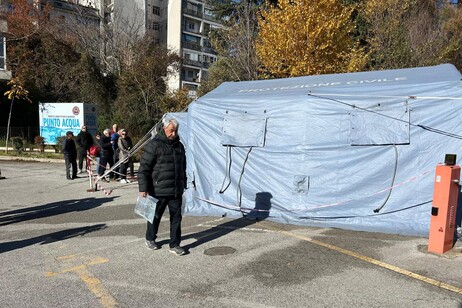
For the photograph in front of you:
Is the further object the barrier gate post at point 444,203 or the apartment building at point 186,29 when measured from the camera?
the apartment building at point 186,29

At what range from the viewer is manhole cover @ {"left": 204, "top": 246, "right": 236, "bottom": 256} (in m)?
5.23

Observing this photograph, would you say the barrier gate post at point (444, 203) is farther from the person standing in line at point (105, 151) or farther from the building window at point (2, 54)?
the building window at point (2, 54)

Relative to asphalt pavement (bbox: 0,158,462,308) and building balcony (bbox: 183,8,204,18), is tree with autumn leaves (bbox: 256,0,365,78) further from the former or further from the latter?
building balcony (bbox: 183,8,204,18)

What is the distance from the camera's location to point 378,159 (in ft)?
20.5

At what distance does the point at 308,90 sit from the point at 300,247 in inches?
121

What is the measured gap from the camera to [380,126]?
6219 millimetres

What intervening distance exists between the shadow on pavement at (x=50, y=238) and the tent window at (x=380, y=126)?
4869mm

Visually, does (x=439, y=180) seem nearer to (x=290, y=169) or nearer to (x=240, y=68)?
(x=290, y=169)

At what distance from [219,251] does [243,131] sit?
276 centimetres

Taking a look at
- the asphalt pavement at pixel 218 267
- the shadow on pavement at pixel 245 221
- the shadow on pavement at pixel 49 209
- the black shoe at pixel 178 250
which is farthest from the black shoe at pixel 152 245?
the shadow on pavement at pixel 49 209

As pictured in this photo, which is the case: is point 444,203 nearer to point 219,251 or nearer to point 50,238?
point 219,251

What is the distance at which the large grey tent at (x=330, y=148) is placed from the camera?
5.93 metres

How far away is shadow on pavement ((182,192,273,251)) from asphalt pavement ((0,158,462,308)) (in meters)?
0.02

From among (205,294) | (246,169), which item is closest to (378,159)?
(246,169)
